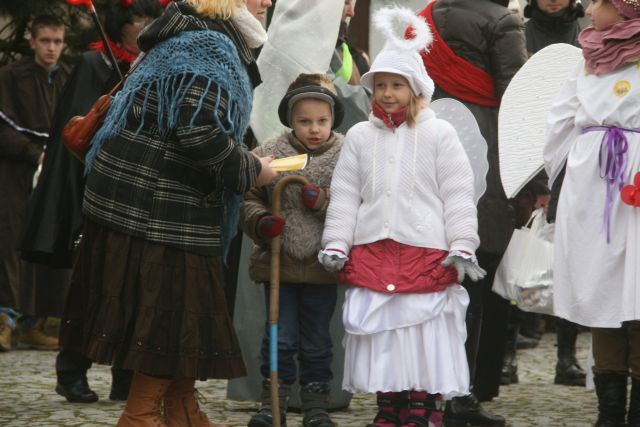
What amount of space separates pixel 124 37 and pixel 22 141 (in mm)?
2922

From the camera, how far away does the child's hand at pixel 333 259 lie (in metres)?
5.53

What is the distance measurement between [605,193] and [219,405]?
2.29 metres

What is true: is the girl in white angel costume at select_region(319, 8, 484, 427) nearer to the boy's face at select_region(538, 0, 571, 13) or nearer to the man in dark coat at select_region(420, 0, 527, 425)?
the man in dark coat at select_region(420, 0, 527, 425)

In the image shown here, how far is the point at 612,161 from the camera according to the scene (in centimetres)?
547

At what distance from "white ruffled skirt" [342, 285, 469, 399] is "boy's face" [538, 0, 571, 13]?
8.61 feet

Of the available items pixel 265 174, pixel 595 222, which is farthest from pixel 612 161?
pixel 265 174

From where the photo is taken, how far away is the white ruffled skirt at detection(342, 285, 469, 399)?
17.9ft

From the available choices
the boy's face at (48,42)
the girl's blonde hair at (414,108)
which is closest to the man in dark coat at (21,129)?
the boy's face at (48,42)

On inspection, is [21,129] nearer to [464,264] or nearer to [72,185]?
[72,185]

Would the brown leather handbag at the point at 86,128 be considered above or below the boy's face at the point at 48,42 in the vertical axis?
below

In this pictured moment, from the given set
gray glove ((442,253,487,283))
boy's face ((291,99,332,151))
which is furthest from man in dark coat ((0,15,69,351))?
gray glove ((442,253,487,283))

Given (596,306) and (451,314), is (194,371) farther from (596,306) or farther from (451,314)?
(596,306)

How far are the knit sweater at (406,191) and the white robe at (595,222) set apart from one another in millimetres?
438

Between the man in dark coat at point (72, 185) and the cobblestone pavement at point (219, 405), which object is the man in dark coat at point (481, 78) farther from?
the man in dark coat at point (72, 185)
